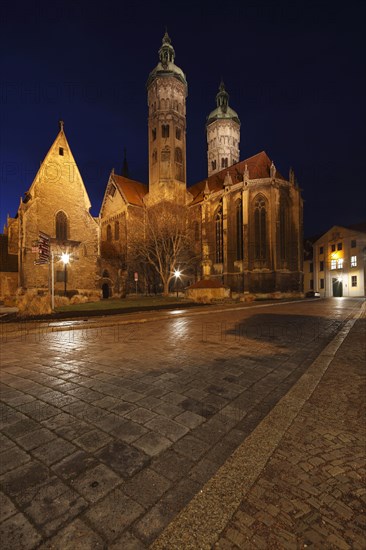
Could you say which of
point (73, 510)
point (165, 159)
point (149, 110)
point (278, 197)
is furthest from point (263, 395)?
point (149, 110)

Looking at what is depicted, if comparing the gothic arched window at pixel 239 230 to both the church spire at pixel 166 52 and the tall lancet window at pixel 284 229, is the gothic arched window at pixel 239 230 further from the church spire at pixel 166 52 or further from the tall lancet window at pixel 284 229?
the church spire at pixel 166 52

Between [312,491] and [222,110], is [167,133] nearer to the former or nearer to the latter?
[222,110]

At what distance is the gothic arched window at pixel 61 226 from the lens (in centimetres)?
2905

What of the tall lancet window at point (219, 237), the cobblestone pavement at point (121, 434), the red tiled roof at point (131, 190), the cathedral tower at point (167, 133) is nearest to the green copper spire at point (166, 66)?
the cathedral tower at point (167, 133)

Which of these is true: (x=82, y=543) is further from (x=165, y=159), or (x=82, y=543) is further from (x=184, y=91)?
(x=184, y=91)

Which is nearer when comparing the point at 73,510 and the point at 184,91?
the point at 73,510

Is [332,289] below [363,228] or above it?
below

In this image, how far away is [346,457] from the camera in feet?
7.65

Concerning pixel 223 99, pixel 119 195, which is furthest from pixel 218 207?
pixel 223 99

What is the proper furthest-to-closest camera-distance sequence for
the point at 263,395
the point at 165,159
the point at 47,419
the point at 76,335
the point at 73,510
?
the point at 165,159 < the point at 76,335 < the point at 263,395 < the point at 47,419 < the point at 73,510

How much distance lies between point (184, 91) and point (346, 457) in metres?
53.9

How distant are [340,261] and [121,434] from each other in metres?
53.0

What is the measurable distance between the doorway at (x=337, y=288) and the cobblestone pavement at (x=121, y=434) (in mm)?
48537

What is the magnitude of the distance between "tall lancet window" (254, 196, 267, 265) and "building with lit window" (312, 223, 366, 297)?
20.8 metres
